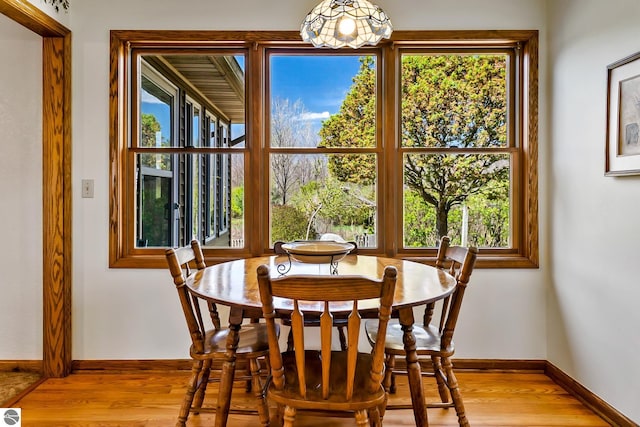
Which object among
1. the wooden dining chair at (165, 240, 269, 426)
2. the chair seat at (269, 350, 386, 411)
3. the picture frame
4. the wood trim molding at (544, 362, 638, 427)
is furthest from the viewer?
the wood trim molding at (544, 362, 638, 427)

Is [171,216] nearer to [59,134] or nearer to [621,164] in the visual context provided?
[59,134]

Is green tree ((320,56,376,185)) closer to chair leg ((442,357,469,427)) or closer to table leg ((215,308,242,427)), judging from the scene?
chair leg ((442,357,469,427))

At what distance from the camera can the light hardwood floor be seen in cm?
191

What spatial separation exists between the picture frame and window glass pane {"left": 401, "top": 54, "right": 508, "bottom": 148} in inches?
28.0

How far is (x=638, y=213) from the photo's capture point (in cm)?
174

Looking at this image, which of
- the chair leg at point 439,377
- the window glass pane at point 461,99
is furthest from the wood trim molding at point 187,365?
the window glass pane at point 461,99

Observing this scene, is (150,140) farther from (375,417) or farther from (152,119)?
(375,417)

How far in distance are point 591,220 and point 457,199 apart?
754 mm

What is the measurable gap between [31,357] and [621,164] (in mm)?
3469

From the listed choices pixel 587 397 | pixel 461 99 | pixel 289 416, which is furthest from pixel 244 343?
pixel 461 99

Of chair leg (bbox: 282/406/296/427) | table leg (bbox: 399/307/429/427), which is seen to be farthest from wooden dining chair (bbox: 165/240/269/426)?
table leg (bbox: 399/307/429/427)

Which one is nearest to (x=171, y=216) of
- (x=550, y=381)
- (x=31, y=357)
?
(x=31, y=357)

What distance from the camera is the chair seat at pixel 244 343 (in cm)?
166

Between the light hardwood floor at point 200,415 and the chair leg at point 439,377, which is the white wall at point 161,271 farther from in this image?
the chair leg at point 439,377
